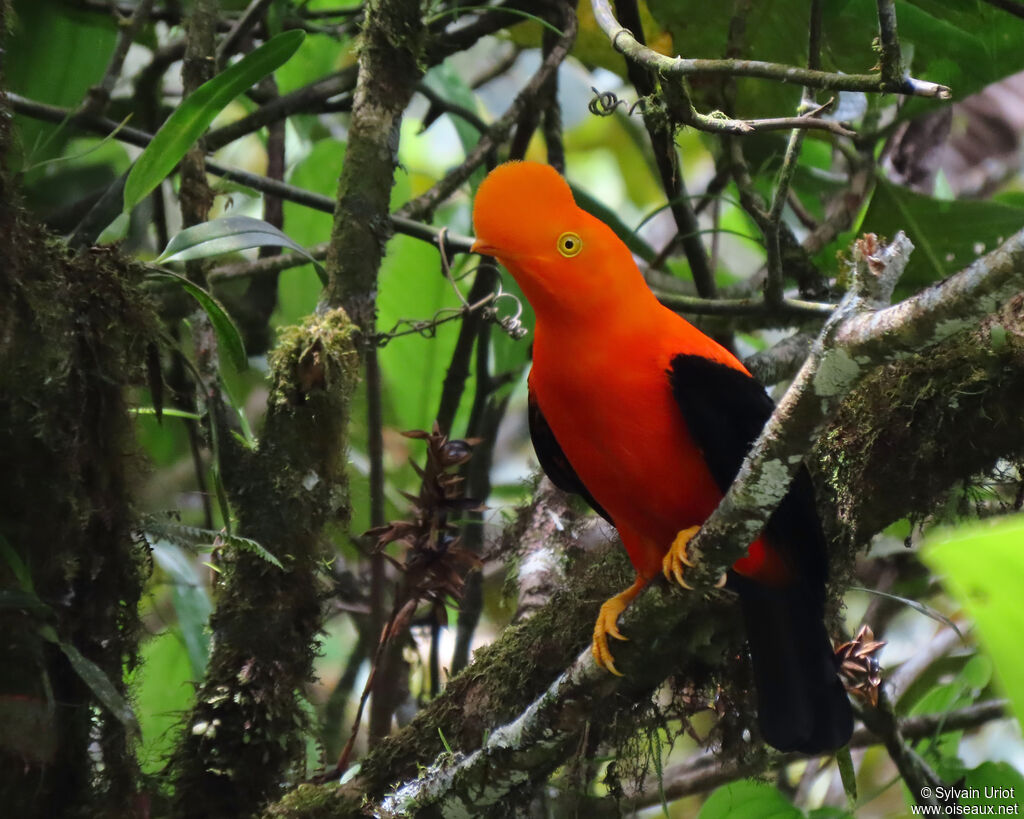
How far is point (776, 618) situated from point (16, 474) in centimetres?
139

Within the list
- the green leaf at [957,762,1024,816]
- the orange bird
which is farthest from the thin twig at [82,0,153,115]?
the green leaf at [957,762,1024,816]

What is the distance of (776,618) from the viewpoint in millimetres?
1804

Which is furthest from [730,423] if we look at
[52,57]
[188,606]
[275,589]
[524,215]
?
[52,57]

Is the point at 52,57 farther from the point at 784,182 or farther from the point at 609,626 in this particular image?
the point at 609,626

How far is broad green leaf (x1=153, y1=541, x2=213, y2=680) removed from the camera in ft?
7.74

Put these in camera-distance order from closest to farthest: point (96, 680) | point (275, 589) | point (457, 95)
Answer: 1. point (96, 680)
2. point (275, 589)
3. point (457, 95)

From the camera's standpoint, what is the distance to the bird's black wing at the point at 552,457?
2.05m

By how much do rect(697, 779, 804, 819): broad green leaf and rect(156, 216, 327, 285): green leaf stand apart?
144 cm

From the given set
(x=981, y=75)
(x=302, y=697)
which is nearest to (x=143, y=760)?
(x=302, y=697)

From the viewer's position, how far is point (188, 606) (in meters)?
2.45

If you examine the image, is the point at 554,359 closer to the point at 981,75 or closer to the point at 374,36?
the point at 374,36

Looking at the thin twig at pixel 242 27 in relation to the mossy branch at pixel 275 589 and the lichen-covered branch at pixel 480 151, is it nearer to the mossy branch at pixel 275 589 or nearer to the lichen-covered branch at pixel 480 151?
the lichen-covered branch at pixel 480 151

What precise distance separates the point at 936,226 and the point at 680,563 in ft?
4.33

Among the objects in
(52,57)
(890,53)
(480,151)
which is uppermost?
(52,57)
